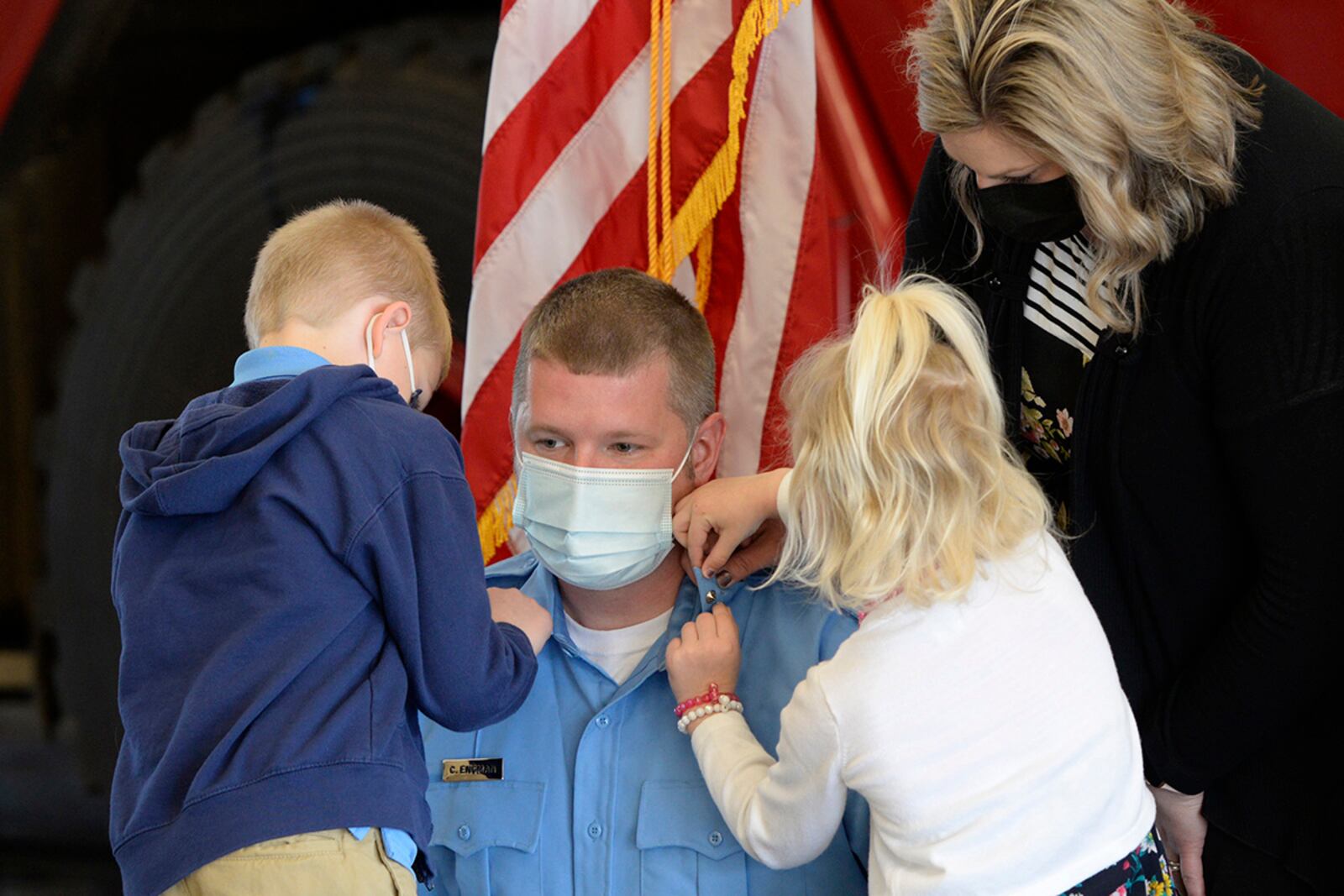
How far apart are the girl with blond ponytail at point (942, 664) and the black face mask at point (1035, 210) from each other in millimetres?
143

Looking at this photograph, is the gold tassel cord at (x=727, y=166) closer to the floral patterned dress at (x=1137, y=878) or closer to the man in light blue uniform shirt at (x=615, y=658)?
the man in light blue uniform shirt at (x=615, y=658)

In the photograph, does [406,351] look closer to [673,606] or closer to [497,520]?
[673,606]

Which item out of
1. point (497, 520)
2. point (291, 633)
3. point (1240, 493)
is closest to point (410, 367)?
point (291, 633)

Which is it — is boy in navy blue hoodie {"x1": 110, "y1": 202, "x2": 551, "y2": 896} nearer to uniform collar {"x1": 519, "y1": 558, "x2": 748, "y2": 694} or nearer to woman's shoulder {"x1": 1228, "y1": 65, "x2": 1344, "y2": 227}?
uniform collar {"x1": 519, "y1": 558, "x2": 748, "y2": 694}

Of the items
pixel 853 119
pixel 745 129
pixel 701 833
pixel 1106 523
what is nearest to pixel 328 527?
pixel 701 833

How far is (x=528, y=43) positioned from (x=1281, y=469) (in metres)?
1.54

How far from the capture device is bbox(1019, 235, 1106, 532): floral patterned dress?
164 centimetres

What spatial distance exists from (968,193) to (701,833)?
87cm

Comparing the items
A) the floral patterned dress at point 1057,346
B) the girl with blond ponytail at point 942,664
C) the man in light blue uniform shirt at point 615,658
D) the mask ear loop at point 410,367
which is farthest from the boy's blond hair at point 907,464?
the mask ear loop at point 410,367

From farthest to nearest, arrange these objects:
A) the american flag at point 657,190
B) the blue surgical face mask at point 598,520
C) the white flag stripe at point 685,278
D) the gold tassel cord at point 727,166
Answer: the white flag stripe at point 685,278, the american flag at point 657,190, the gold tassel cord at point 727,166, the blue surgical face mask at point 598,520

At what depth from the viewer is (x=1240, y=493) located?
145cm

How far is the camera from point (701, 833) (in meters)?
1.66

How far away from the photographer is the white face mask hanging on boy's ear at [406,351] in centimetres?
168

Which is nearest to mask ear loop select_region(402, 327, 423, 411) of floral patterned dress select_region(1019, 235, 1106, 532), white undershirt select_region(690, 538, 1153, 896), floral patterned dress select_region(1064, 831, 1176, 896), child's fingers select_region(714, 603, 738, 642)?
child's fingers select_region(714, 603, 738, 642)
